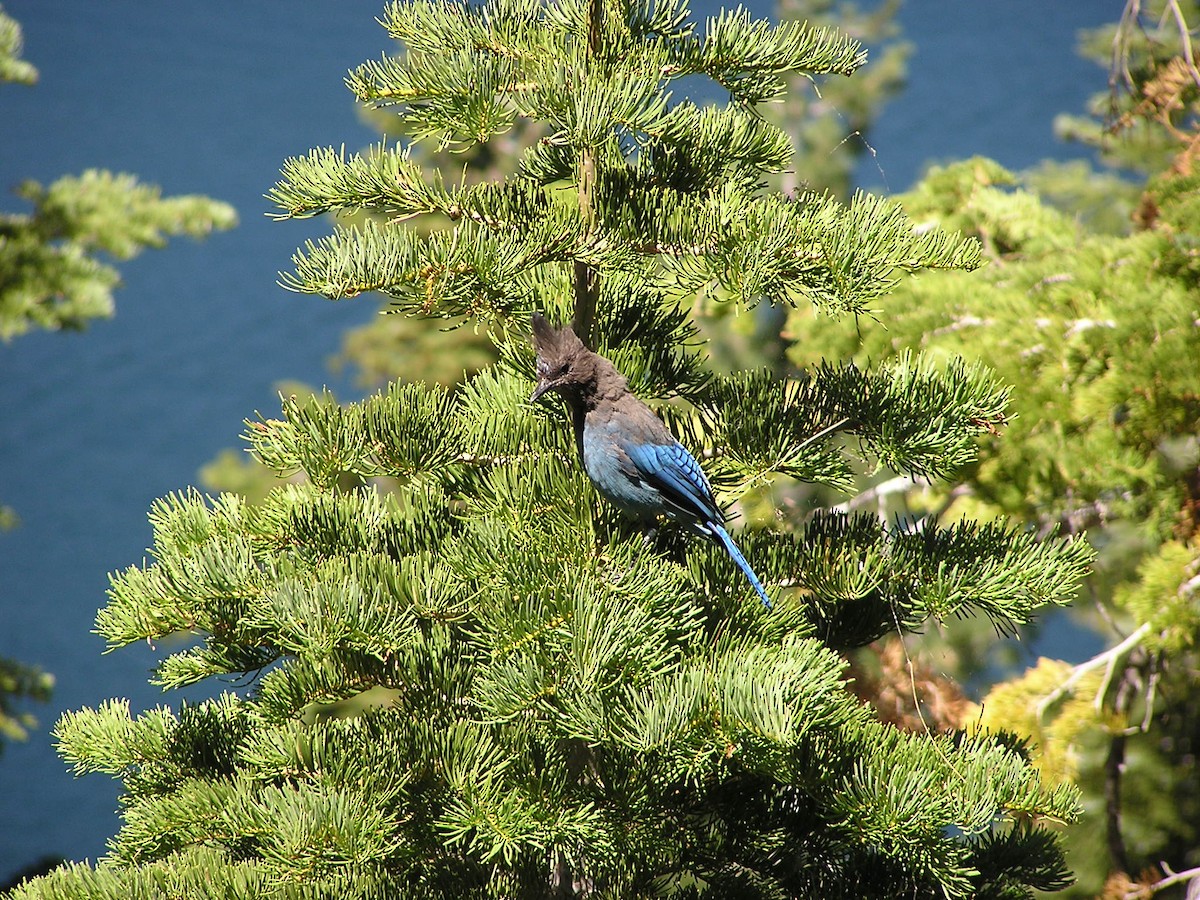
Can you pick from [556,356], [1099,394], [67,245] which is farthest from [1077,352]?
[67,245]

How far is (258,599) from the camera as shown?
62.0 inches

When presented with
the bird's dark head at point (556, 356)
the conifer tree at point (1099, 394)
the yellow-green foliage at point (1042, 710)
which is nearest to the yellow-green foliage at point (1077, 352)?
the conifer tree at point (1099, 394)

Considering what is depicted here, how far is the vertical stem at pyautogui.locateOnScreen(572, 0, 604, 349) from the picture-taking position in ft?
5.47

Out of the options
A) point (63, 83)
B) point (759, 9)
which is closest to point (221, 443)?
point (63, 83)

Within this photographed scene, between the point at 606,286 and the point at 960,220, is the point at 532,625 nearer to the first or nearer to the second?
the point at 606,286

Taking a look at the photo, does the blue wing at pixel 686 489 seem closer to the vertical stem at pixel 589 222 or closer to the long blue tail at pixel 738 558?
the long blue tail at pixel 738 558

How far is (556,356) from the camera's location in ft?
5.18

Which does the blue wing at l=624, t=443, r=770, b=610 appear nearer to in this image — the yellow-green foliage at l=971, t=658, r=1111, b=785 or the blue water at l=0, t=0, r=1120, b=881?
the yellow-green foliage at l=971, t=658, r=1111, b=785

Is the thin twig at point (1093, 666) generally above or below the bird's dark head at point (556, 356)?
below

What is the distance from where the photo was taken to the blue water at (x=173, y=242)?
9.10m

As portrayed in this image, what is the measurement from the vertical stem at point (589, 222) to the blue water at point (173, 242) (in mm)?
7436

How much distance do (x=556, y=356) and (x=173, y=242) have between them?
30.0ft

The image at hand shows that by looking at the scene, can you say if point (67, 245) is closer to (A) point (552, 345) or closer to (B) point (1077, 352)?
(A) point (552, 345)

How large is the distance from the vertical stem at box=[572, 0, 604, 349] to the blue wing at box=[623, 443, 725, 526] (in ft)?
0.87
